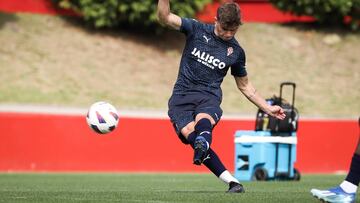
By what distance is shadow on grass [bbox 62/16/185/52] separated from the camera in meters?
28.2

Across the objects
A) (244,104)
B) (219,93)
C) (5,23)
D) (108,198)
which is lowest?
(244,104)

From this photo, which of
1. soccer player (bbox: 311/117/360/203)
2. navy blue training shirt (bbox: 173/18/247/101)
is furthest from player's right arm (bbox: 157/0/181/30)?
soccer player (bbox: 311/117/360/203)

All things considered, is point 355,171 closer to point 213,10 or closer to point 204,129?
point 204,129

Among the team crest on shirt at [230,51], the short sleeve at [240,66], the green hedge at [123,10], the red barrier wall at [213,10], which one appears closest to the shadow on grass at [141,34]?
the green hedge at [123,10]

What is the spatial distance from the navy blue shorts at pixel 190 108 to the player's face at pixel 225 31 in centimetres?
64

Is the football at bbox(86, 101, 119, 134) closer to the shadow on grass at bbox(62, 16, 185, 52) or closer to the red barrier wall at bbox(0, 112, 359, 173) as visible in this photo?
the red barrier wall at bbox(0, 112, 359, 173)

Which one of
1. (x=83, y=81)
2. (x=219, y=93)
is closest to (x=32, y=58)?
(x=83, y=81)

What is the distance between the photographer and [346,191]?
841 cm

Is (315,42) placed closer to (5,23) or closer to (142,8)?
(142,8)

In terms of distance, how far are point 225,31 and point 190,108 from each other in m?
0.88

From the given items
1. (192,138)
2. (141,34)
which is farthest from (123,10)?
(192,138)

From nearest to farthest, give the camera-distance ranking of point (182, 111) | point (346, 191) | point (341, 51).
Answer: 1. point (346, 191)
2. point (182, 111)
3. point (341, 51)

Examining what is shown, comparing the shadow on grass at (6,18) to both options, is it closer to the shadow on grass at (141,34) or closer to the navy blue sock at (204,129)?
the shadow on grass at (141,34)

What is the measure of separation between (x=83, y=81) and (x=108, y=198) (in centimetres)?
1653
